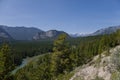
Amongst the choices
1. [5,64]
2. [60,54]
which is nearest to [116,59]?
[5,64]

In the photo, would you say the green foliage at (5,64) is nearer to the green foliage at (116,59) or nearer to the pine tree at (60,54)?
the pine tree at (60,54)

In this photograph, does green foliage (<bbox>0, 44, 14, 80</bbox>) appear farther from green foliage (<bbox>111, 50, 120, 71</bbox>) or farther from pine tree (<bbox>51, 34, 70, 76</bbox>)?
green foliage (<bbox>111, 50, 120, 71</bbox>)

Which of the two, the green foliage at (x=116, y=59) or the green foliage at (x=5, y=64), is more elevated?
the green foliage at (x=116, y=59)

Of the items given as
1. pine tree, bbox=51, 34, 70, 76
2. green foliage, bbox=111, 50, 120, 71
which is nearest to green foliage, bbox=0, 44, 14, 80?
pine tree, bbox=51, 34, 70, 76

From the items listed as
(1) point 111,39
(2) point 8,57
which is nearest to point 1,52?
(2) point 8,57

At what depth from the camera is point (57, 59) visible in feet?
178

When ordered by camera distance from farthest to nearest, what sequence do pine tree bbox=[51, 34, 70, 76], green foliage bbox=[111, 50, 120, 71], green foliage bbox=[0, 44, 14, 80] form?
pine tree bbox=[51, 34, 70, 76], green foliage bbox=[0, 44, 14, 80], green foliage bbox=[111, 50, 120, 71]

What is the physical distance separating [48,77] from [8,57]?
25.9 m

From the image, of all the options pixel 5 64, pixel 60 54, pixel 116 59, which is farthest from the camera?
pixel 60 54

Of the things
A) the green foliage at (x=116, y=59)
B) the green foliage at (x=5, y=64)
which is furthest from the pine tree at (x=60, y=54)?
the green foliage at (x=116, y=59)

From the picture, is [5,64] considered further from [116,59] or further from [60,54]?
[116,59]

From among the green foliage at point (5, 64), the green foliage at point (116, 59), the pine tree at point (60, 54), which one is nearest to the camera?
the green foliage at point (116, 59)

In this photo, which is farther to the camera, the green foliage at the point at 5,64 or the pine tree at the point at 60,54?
the pine tree at the point at 60,54

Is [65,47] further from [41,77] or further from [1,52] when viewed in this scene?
[41,77]
